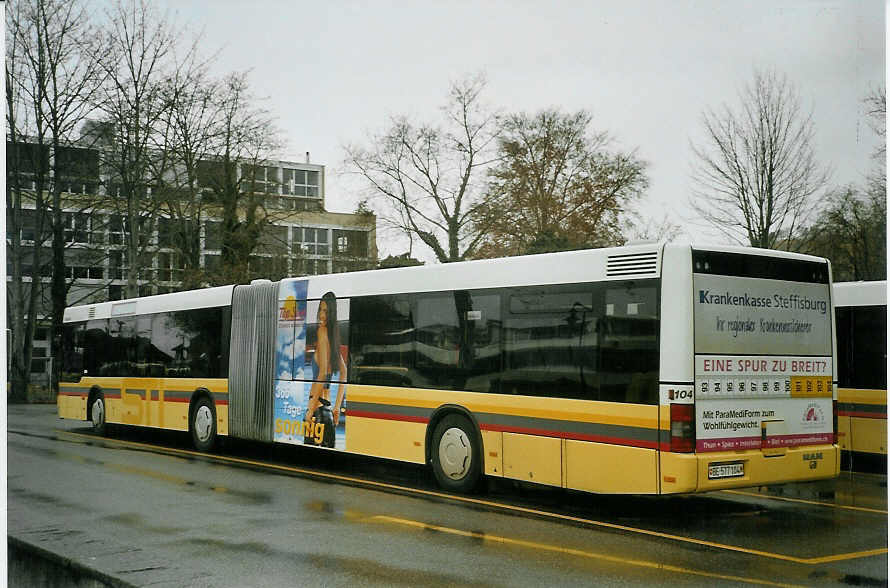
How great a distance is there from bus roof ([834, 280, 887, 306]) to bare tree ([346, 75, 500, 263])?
1370cm

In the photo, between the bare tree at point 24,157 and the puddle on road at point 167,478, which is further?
the bare tree at point 24,157

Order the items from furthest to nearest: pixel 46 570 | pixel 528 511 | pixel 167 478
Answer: pixel 167 478, pixel 528 511, pixel 46 570

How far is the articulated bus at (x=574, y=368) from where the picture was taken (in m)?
8.48

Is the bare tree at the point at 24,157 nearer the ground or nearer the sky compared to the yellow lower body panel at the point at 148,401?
nearer the sky

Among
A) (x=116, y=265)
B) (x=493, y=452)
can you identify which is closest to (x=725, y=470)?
(x=493, y=452)

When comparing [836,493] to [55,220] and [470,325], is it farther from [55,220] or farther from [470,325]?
[55,220]

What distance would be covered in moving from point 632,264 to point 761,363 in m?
1.41

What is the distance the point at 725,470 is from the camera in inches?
334

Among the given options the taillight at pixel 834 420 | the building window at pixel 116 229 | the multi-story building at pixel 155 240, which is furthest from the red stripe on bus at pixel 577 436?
the building window at pixel 116 229

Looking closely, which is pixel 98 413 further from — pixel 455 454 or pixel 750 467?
pixel 750 467

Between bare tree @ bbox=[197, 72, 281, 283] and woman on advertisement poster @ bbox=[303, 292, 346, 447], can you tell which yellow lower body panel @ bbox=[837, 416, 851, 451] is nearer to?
woman on advertisement poster @ bbox=[303, 292, 346, 447]

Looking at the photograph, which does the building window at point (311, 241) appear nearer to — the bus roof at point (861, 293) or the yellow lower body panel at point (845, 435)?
the bus roof at point (861, 293)

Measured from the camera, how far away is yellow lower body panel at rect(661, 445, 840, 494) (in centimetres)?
826

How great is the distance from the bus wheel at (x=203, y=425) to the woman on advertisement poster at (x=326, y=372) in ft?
8.63
